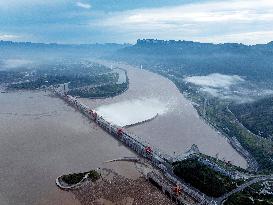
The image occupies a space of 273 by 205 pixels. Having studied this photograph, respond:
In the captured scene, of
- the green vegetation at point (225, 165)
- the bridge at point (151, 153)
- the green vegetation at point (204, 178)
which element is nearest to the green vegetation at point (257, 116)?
the green vegetation at point (225, 165)

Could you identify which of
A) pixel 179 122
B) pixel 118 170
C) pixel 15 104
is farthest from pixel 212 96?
pixel 118 170

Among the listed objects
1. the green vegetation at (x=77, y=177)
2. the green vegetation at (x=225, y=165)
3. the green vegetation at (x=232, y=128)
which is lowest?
the green vegetation at (x=232, y=128)

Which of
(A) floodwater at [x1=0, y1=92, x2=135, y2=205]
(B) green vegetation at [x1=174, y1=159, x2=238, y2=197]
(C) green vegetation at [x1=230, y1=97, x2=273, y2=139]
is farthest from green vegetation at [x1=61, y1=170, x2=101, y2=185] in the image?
(C) green vegetation at [x1=230, y1=97, x2=273, y2=139]

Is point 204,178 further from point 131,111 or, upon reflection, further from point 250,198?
point 131,111

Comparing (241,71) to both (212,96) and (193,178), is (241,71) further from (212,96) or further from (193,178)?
(193,178)

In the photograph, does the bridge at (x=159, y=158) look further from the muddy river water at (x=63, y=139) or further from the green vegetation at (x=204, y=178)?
the muddy river water at (x=63, y=139)

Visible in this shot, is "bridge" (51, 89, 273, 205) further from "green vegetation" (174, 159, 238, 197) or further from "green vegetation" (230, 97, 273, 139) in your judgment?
"green vegetation" (230, 97, 273, 139)

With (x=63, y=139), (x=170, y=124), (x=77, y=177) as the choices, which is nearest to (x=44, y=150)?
(x=63, y=139)
